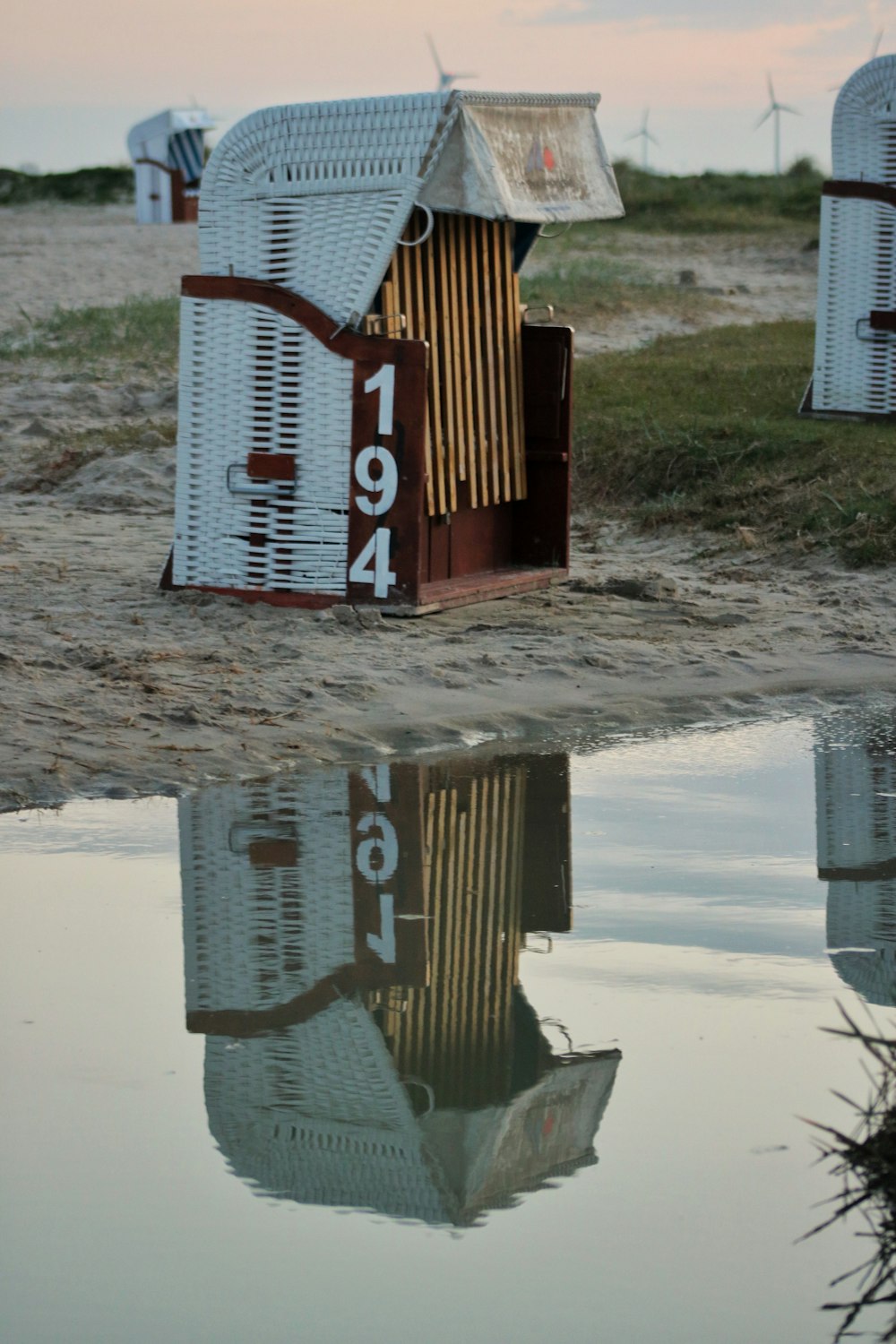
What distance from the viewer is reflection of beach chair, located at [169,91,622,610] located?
797 cm

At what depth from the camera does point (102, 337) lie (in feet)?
57.2

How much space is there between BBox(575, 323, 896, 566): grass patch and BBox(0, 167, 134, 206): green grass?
30.4m

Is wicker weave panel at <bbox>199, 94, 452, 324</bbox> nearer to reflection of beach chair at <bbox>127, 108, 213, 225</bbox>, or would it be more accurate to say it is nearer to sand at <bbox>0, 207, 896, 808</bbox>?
sand at <bbox>0, 207, 896, 808</bbox>

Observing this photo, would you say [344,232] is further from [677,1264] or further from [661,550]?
[677,1264]

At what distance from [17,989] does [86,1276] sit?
1.41 m

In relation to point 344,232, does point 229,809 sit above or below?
below

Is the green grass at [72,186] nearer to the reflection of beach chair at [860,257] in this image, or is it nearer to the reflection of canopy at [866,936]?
the reflection of beach chair at [860,257]

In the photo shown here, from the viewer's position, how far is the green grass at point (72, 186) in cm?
4259

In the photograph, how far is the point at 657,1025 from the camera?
4.29 m

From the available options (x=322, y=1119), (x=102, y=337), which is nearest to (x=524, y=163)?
(x=322, y=1119)

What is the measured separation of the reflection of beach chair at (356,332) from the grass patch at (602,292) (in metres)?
10.3

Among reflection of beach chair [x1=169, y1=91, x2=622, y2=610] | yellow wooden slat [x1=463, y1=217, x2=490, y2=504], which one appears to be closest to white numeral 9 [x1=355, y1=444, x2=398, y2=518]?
reflection of beach chair [x1=169, y1=91, x2=622, y2=610]

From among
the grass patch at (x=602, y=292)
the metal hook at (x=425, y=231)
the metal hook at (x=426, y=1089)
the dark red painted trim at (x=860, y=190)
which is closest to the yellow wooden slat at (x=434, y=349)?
the metal hook at (x=425, y=231)

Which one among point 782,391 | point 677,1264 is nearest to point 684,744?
point 677,1264
